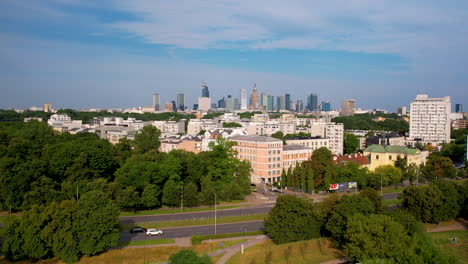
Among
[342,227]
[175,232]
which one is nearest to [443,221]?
[342,227]

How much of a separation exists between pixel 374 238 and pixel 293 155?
34.1 m

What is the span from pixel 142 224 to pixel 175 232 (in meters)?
3.76

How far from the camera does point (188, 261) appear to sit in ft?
70.6

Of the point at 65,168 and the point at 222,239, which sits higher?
the point at 65,168

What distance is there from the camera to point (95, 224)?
94.4 feet

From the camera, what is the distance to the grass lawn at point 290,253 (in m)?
27.8

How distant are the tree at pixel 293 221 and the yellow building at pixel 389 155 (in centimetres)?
2974

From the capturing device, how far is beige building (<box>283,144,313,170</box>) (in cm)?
6005

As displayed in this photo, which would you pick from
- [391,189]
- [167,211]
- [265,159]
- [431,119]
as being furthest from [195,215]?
[431,119]

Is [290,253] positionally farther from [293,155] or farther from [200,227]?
[293,155]

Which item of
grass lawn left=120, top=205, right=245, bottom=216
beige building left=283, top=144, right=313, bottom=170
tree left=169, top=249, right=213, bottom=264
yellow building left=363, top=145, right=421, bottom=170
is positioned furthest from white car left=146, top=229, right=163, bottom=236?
yellow building left=363, top=145, right=421, bottom=170

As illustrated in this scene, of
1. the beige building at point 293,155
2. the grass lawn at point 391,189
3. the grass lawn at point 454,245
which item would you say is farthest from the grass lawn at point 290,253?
the beige building at point 293,155

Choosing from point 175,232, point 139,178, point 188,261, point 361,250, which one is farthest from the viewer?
point 139,178

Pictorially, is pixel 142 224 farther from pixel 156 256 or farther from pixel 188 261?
pixel 188 261
